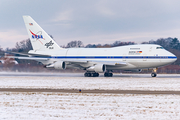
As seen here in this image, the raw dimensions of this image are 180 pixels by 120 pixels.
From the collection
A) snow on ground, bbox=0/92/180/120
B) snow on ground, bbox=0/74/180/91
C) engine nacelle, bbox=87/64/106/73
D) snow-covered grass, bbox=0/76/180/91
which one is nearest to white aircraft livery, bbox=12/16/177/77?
engine nacelle, bbox=87/64/106/73

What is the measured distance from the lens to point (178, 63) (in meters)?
73.5

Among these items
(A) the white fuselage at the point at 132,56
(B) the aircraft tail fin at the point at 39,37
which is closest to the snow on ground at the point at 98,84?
(A) the white fuselage at the point at 132,56

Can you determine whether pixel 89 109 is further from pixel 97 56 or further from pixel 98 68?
pixel 97 56

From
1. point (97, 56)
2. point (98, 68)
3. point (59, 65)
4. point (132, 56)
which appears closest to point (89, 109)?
point (98, 68)

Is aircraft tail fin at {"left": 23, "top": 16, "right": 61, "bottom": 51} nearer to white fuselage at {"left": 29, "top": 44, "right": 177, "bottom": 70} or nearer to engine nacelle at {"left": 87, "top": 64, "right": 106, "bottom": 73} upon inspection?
white fuselage at {"left": 29, "top": 44, "right": 177, "bottom": 70}

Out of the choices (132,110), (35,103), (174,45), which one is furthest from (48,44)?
(174,45)

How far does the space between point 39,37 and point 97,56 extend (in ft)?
39.7

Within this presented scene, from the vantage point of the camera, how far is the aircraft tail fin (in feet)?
144

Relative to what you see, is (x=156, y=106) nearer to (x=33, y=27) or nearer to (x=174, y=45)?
(x=33, y=27)

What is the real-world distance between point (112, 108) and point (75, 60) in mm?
28172

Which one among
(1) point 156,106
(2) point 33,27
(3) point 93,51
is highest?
(2) point 33,27

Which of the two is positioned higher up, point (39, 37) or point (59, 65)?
point (39, 37)

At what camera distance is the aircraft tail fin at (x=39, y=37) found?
144 feet

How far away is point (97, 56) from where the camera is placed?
1528 inches
